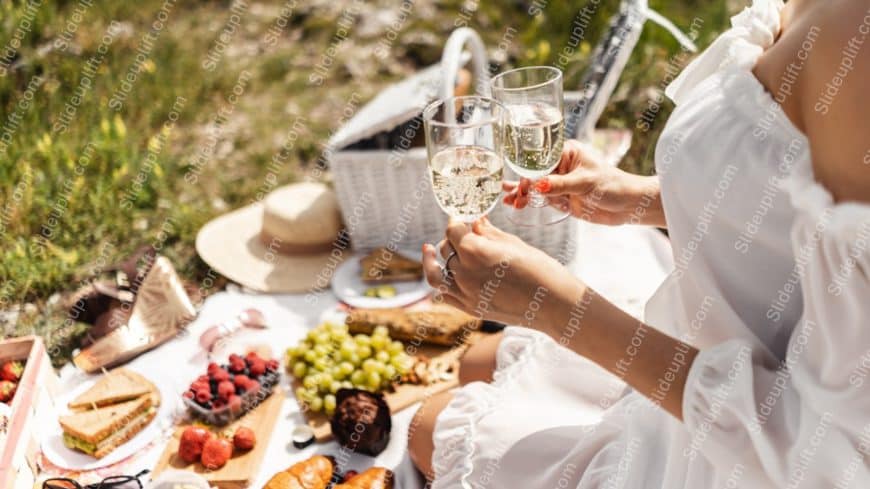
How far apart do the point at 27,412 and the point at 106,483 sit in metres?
0.38

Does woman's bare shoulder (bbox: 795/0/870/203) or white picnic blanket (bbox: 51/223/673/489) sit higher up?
woman's bare shoulder (bbox: 795/0/870/203)

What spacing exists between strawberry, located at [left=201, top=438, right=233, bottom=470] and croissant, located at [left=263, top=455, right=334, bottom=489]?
0.82 ft

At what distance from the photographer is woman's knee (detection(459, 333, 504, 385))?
248cm

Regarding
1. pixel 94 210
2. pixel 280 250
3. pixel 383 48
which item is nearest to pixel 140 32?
pixel 383 48

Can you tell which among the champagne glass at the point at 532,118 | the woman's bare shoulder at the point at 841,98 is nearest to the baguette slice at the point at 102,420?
the champagne glass at the point at 532,118

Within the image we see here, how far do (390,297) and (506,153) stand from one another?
1481 mm

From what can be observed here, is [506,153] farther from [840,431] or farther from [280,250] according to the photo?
[280,250]

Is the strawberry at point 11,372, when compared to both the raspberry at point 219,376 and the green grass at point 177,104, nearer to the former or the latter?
the green grass at point 177,104

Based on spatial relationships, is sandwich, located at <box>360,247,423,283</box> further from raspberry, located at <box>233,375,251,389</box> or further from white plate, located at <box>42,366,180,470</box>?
white plate, located at <box>42,366,180,470</box>

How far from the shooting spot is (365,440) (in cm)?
257

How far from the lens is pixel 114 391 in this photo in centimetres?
275

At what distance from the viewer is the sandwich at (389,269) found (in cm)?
346

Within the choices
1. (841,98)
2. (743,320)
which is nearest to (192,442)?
(743,320)

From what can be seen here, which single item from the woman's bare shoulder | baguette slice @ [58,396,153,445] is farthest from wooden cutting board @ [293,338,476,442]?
the woman's bare shoulder
